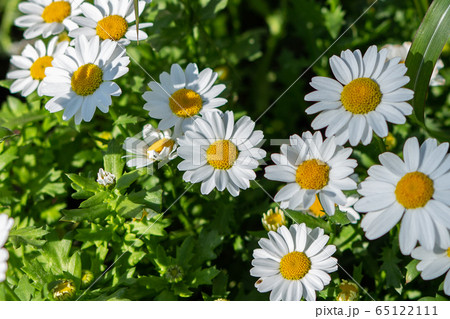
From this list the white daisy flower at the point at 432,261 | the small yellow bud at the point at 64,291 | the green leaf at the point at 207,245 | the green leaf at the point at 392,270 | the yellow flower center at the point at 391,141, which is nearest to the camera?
the white daisy flower at the point at 432,261

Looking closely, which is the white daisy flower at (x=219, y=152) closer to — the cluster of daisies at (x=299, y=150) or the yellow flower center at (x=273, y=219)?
the cluster of daisies at (x=299, y=150)

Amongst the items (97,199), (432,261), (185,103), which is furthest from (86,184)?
(432,261)

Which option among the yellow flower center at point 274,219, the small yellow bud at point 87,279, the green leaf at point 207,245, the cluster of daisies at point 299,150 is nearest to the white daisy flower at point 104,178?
the cluster of daisies at point 299,150

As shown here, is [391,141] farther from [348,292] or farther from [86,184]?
[86,184]

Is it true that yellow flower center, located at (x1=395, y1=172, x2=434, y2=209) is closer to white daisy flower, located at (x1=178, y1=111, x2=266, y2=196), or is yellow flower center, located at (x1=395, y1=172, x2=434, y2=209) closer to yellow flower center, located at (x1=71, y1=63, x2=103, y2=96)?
white daisy flower, located at (x1=178, y1=111, x2=266, y2=196)
